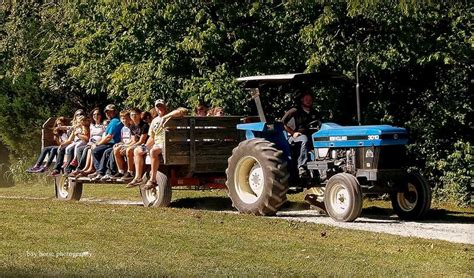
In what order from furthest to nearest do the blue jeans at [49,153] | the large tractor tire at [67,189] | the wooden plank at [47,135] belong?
the wooden plank at [47,135], the blue jeans at [49,153], the large tractor tire at [67,189]

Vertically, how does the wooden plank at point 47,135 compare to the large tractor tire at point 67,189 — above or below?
above

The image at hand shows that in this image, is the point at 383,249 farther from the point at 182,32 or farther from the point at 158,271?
the point at 182,32

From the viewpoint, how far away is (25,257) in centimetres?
1071

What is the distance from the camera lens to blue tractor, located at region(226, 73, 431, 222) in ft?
50.4

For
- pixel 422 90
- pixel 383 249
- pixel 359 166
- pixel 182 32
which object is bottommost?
pixel 383 249

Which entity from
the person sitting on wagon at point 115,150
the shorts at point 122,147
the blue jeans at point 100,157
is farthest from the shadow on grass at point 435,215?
the blue jeans at point 100,157

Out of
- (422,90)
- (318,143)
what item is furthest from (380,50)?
(318,143)

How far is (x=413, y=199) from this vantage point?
630 inches

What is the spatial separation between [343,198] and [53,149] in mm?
8767

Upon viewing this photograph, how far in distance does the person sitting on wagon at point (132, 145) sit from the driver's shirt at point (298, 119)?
3.37m

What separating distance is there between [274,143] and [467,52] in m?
4.41

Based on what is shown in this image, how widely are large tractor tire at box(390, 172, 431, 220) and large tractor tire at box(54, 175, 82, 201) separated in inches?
298

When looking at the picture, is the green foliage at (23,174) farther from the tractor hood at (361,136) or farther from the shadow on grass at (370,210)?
the tractor hood at (361,136)

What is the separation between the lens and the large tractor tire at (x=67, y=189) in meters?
21.1
